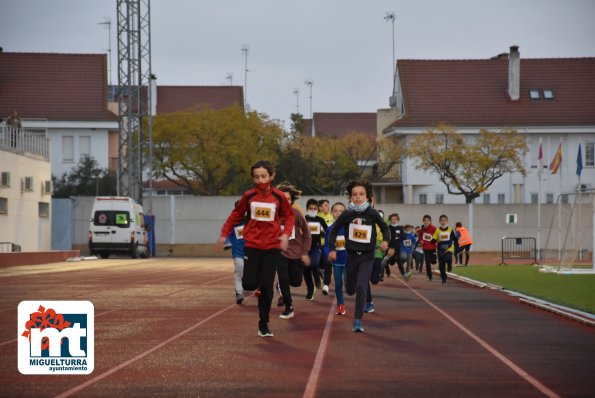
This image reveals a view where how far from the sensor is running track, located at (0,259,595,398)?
9.27 metres

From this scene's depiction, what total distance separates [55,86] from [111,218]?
1361 inches

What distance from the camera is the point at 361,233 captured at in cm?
1435

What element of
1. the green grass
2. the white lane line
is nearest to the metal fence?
the green grass

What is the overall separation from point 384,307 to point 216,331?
5642 mm

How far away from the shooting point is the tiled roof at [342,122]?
337ft

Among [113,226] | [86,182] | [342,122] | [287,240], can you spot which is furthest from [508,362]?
[342,122]

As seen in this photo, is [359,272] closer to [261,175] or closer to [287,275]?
[287,275]

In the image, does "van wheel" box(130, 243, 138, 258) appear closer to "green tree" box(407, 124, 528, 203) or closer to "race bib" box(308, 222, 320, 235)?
"green tree" box(407, 124, 528, 203)

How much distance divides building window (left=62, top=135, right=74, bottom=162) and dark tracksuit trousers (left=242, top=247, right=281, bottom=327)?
67.0 m

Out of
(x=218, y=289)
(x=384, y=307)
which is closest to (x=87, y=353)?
(x=384, y=307)

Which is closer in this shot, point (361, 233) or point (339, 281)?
point (361, 233)

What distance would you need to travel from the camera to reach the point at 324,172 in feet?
248

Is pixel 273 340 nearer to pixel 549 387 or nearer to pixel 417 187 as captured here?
pixel 549 387

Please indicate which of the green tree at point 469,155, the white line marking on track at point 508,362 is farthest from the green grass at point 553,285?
the green tree at point 469,155
